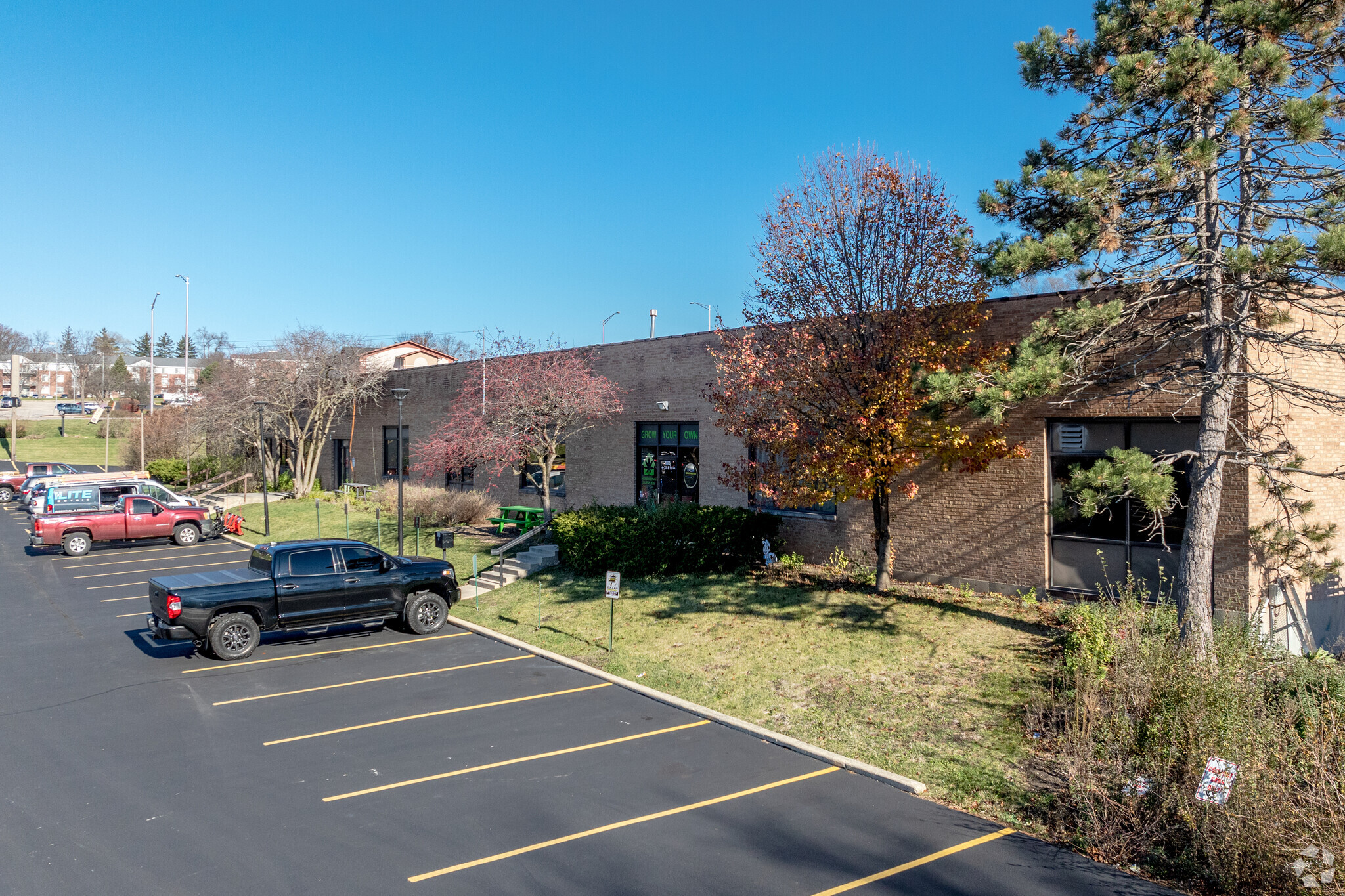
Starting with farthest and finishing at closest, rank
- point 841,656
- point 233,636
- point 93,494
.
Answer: point 93,494 < point 233,636 < point 841,656

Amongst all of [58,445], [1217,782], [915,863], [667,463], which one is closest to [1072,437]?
[1217,782]

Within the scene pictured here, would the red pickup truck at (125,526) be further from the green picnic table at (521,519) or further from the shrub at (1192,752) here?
the shrub at (1192,752)

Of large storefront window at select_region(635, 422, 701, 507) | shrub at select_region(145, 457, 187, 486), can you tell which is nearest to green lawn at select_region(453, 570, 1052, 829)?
large storefront window at select_region(635, 422, 701, 507)

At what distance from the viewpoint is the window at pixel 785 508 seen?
61.9 feet

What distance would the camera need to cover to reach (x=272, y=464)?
43.6 m

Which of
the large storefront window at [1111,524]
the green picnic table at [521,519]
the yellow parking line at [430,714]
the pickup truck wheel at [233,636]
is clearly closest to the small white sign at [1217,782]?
the large storefront window at [1111,524]

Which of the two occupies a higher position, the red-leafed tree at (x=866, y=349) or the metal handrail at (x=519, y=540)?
the red-leafed tree at (x=866, y=349)

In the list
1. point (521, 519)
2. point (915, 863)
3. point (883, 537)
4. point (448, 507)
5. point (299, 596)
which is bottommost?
point (915, 863)

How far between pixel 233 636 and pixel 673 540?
28.7 ft

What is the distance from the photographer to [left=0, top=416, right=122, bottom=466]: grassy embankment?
2776 inches

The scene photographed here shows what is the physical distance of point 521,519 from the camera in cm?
2584

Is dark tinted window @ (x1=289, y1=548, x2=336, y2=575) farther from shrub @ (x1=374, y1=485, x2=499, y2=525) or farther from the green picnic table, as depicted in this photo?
shrub @ (x1=374, y1=485, x2=499, y2=525)

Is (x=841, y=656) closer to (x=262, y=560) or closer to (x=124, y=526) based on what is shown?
(x=262, y=560)

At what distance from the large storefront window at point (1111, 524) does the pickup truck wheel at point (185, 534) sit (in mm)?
25988
